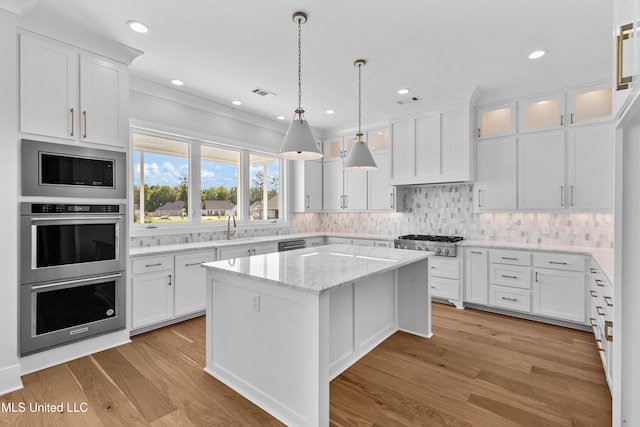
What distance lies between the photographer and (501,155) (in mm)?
4043

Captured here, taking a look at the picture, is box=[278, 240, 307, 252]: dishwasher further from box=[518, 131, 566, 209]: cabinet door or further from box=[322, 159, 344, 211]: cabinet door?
box=[518, 131, 566, 209]: cabinet door

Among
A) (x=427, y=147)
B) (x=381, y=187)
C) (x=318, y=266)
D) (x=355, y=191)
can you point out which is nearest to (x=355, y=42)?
(x=318, y=266)

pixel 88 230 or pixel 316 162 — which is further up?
pixel 316 162

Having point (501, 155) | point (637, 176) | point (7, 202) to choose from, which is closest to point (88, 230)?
point (7, 202)

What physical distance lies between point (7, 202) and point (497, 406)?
3729 mm

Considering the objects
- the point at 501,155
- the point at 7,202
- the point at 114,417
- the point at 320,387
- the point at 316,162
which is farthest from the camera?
the point at 316,162

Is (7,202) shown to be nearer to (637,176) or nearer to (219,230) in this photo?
(219,230)

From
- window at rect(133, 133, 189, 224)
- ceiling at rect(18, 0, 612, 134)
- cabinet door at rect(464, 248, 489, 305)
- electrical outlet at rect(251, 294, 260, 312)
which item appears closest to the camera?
electrical outlet at rect(251, 294, 260, 312)

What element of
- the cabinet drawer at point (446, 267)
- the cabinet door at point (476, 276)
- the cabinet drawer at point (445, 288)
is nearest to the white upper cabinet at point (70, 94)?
the cabinet drawer at point (446, 267)

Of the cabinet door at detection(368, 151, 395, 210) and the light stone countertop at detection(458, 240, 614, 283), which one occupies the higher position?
the cabinet door at detection(368, 151, 395, 210)

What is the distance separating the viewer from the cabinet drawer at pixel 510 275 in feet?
12.0

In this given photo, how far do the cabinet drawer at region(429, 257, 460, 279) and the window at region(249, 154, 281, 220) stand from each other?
2.78 m

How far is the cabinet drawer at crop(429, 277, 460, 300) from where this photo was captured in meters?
4.12

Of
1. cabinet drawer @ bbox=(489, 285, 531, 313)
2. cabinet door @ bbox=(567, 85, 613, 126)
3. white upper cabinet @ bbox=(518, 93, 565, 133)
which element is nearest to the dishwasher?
cabinet drawer @ bbox=(489, 285, 531, 313)
